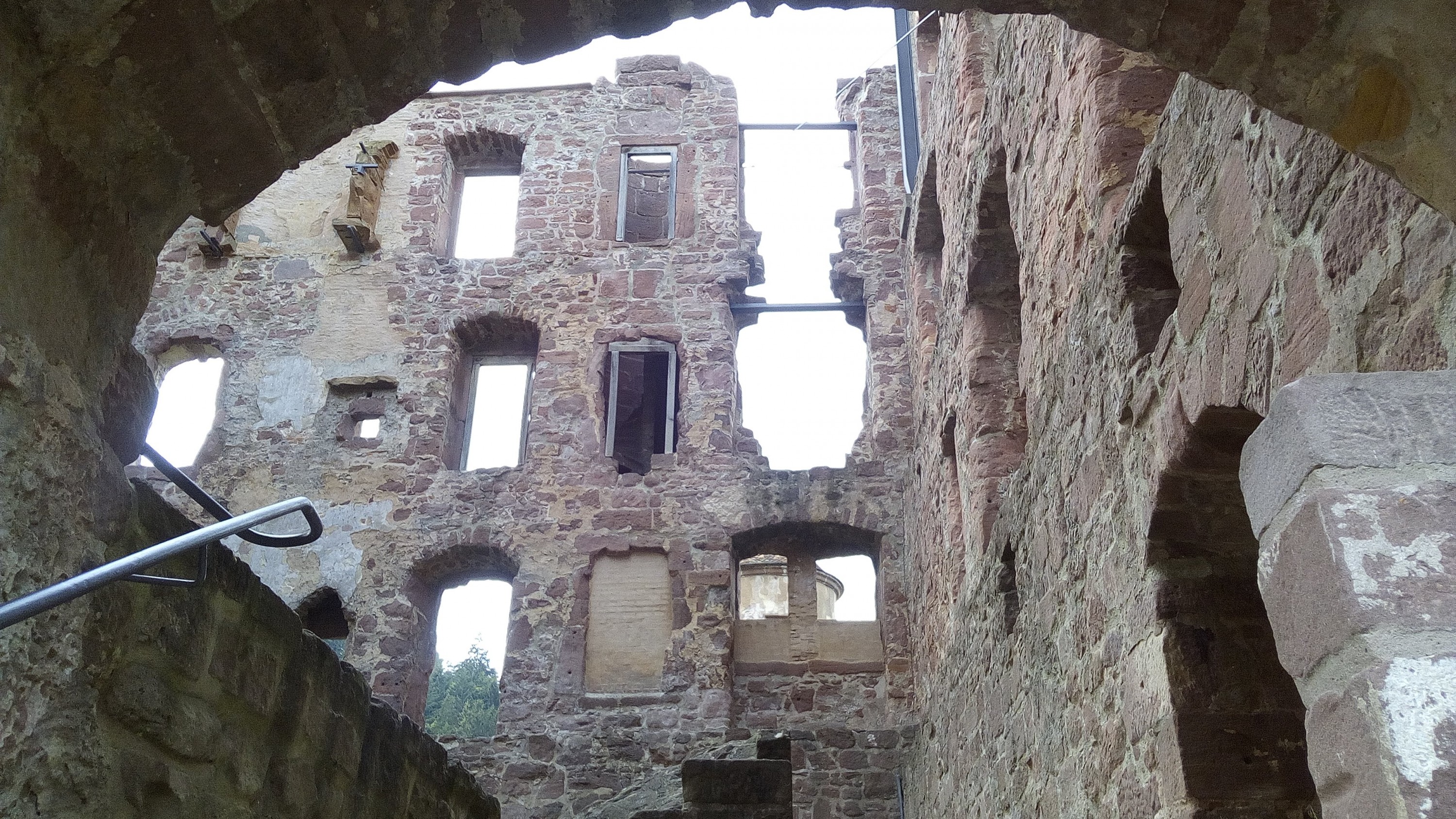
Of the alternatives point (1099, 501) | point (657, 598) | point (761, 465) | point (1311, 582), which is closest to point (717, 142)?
point (761, 465)

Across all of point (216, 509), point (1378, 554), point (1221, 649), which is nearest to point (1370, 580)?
point (1378, 554)

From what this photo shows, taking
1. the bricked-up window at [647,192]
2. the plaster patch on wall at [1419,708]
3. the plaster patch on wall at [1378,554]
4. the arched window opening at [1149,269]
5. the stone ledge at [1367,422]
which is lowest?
the plaster patch on wall at [1419,708]

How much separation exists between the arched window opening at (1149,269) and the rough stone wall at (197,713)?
221 cm

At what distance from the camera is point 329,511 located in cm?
1101

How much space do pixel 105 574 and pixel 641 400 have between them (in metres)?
10.5

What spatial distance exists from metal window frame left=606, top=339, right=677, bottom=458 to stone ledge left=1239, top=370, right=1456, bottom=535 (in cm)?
975

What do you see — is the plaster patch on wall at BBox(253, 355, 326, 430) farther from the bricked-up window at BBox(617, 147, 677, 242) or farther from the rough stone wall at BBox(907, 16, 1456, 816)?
the rough stone wall at BBox(907, 16, 1456, 816)

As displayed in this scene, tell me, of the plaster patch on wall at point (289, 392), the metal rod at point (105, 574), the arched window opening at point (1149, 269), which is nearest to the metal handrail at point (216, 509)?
the metal rod at point (105, 574)

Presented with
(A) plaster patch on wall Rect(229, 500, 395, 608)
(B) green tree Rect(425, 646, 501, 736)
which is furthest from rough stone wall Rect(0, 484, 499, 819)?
(B) green tree Rect(425, 646, 501, 736)

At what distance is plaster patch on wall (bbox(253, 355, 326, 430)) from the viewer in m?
11.6

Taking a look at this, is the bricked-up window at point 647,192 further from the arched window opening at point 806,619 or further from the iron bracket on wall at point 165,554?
the iron bracket on wall at point 165,554

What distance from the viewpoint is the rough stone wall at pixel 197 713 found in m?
1.75

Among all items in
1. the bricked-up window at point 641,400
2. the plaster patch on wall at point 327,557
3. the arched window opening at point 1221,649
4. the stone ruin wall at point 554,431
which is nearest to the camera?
the arched window opening at point 1221,649

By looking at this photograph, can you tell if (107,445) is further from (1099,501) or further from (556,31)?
(1099,501)
